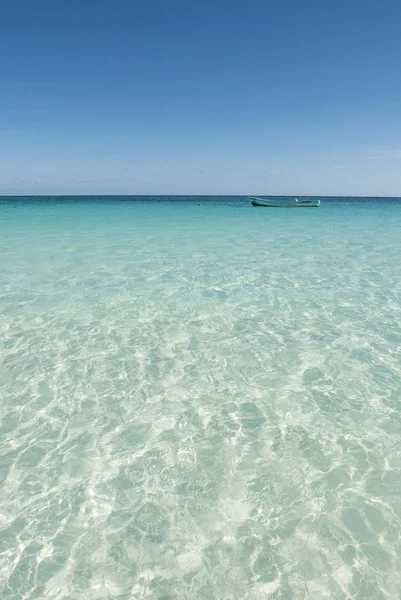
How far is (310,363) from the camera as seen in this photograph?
7062 mm

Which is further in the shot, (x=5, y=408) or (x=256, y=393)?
(x=256, y=393)

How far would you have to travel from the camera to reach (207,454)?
186 inches

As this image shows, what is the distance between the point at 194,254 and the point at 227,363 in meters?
12.2

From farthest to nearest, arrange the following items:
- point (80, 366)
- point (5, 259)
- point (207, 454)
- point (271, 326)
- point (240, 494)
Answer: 1. point (5, 259)
2. point (271, 326)
3. point (80, 366)
4. point (207, 454)
5. point (240, 494)

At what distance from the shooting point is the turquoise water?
3328 mm

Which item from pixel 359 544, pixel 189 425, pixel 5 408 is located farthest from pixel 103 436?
pixel 359 544

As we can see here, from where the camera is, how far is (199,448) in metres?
4.84

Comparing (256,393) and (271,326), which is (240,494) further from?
(271,326)

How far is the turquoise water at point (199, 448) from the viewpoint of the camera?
3328 millimetres

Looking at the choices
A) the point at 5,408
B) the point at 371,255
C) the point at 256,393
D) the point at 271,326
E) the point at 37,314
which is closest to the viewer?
the point at 5,408

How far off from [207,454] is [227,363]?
2498 mm

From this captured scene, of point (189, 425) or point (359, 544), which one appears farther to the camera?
point (189, 425)

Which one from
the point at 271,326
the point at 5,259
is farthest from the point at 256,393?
the point at 5,259

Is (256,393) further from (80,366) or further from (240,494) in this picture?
(80,366)
